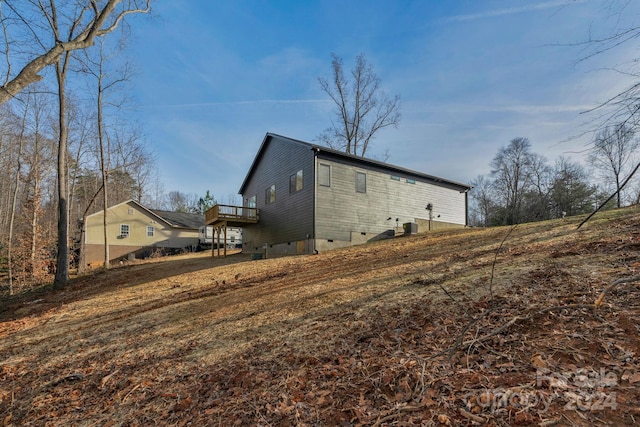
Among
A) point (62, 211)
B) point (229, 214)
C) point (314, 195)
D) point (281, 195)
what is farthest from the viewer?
point (229, 214)

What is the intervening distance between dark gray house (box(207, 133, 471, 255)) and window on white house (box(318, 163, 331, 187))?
1.9 inches

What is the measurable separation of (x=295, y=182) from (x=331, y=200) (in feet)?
8.18

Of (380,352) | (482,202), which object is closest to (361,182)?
(380,352)

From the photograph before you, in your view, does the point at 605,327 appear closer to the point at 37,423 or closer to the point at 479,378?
the point at 479,378

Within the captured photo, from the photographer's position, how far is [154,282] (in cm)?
1109

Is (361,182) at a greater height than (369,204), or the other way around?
(361,182)

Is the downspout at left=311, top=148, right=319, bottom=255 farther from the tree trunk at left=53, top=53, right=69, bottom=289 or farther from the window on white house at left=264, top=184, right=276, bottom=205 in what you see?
the tree trunk at left=53, top=53, right=69, bottom=289

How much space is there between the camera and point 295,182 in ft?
51.9

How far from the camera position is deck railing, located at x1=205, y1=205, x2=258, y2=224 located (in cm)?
1792

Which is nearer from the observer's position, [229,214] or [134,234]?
[229,214]

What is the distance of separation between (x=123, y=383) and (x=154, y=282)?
27.6ft

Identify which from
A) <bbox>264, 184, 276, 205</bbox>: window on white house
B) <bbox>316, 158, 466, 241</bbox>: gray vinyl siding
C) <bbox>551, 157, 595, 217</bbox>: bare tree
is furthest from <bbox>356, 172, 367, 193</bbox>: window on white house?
<bbox>551, 157, 595, 217</bbox>: bare tree

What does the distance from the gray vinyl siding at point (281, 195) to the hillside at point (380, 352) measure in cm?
808

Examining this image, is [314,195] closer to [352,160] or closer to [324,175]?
[324,175]
